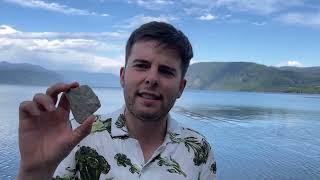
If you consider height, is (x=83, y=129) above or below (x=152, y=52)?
below

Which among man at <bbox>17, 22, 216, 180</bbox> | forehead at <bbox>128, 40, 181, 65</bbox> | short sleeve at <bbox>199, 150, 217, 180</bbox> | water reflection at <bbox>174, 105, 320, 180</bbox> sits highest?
forehead at <bbox>128, 40, 181, 65</bbox>

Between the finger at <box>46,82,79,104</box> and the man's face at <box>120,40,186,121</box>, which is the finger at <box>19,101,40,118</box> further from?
the man's face at <box>120,40,186,121</box>

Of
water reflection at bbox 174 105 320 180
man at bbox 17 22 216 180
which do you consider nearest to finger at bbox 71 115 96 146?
man at bbox 17 22 216 180

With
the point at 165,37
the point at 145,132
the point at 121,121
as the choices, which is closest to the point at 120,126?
the point at 121,121

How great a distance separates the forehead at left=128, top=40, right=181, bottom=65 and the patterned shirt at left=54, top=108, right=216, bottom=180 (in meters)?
0.64

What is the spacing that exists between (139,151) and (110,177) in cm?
39

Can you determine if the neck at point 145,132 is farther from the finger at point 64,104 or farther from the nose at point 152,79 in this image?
the finger at point 64,104

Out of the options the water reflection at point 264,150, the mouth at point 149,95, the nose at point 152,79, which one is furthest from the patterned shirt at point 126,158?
the water reflection at point 264,150

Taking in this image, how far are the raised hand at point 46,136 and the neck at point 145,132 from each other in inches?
44.5

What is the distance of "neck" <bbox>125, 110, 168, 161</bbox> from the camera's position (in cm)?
422

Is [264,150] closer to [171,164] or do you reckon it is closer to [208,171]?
[208,171]

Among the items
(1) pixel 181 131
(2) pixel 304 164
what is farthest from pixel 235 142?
(1) pixel 181 131

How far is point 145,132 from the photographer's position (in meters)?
4.27

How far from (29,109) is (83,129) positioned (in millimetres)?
409
